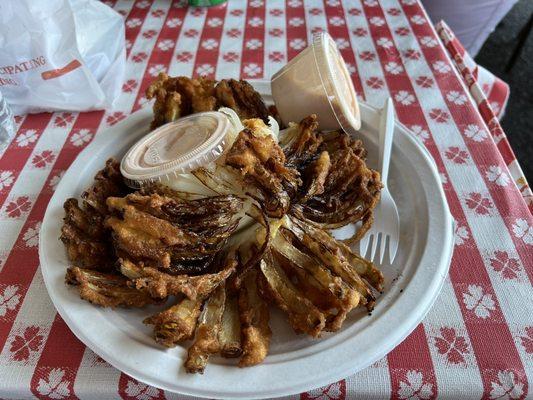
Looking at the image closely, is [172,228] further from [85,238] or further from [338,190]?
[338,190]

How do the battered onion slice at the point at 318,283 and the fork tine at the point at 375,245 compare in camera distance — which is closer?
the battered onion slice at the point at 318,283

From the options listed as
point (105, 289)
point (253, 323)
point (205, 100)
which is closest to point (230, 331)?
point (253, 323)

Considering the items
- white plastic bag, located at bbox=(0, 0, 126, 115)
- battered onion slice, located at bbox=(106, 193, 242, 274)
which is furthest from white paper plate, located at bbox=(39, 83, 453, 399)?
white plastic bag, located at bbox=(0, 0, 126, 115)

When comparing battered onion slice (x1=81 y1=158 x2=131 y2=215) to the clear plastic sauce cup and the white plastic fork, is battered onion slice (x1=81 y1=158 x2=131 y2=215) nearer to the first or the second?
the clear plastic sauce cup

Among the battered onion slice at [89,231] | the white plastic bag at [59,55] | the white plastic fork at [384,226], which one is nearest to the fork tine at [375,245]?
the white plastic fork at [384,226]

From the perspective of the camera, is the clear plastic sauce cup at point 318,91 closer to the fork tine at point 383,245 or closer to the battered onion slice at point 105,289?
the fork tine at point 383,245
